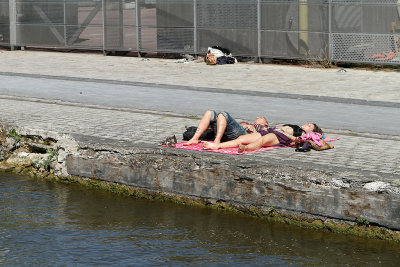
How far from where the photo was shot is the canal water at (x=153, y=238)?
8117 mm

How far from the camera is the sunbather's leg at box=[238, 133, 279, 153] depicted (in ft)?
33.0

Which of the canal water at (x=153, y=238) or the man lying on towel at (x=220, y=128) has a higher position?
the man lying on towel at (x=220, y=128)

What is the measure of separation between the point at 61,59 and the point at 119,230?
13.3 metres

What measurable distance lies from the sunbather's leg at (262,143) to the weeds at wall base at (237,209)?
890mm

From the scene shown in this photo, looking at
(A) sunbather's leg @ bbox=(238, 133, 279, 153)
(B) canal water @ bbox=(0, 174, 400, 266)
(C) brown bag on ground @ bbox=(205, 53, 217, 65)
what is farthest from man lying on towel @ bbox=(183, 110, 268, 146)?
(C) brown bag on ground @ bbox=(205, 53, 217, 65)

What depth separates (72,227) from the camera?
9.08m

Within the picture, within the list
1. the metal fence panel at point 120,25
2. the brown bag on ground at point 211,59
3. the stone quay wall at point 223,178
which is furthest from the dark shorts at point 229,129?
the metal fence panel at point 120,25

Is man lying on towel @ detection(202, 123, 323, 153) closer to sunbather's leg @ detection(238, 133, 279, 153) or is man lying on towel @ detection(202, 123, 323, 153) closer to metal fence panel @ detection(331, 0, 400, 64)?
sunbather's leg @ detection(238, 133, 279, 153)

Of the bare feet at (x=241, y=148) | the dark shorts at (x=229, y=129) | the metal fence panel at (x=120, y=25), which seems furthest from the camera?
the metal fence panel at (x=120, y=25)

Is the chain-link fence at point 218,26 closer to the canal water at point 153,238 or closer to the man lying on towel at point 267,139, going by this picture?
the man lying on towel at point 267,139

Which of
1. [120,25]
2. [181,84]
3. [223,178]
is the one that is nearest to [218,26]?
[120,25]

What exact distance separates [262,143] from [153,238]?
7.48ft

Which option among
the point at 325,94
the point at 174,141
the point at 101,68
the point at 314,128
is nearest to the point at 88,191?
the point at 174,141

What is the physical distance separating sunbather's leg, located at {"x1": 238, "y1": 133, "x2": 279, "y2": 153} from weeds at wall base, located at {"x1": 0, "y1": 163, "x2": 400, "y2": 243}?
0.89 meters
